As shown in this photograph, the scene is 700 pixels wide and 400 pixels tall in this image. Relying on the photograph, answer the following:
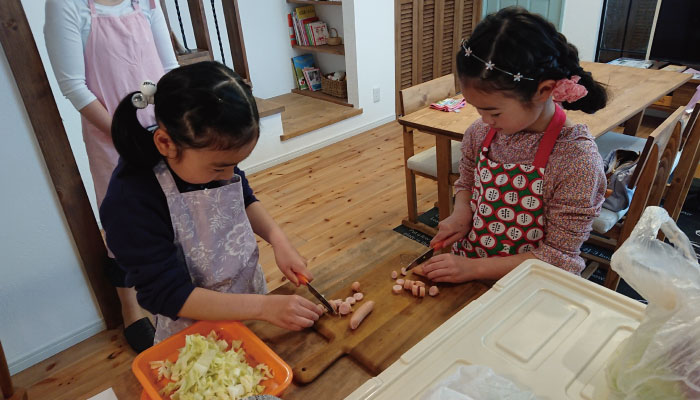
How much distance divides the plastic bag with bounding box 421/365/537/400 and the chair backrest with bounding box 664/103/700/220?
4.91ft

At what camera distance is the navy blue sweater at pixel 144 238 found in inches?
31.4

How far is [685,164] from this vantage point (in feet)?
5.90

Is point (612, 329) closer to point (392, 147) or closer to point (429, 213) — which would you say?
point (429, 213)

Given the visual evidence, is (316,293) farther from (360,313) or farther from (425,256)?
(425,256)

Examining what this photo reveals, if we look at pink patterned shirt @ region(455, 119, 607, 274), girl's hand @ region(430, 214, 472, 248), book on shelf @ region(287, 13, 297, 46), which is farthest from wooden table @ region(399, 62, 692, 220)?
book on shelf @ region(287, 13, 297, 46)

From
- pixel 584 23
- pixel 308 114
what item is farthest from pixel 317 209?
pixel 584 23

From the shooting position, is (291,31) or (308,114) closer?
(308,114)

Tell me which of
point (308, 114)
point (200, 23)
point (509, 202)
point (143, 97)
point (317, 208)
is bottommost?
point (317, 208)

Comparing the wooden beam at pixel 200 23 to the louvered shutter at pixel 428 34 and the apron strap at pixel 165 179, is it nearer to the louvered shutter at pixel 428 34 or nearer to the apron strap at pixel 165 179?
the louvered shutter at pixel 428 34

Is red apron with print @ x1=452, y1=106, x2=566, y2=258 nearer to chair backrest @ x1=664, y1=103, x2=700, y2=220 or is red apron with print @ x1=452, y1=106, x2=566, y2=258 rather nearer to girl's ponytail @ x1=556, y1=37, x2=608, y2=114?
girl's ponytail @ x1=556, y1=37, x2=608, y2=114

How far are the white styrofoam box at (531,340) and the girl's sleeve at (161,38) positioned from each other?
1.47 m

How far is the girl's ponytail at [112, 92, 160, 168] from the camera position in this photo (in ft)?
2.69

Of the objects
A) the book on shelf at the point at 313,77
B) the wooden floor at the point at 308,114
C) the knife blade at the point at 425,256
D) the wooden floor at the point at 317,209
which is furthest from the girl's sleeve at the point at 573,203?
the book on shelf at the point at 313,77

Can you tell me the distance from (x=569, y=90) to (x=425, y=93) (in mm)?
1427
